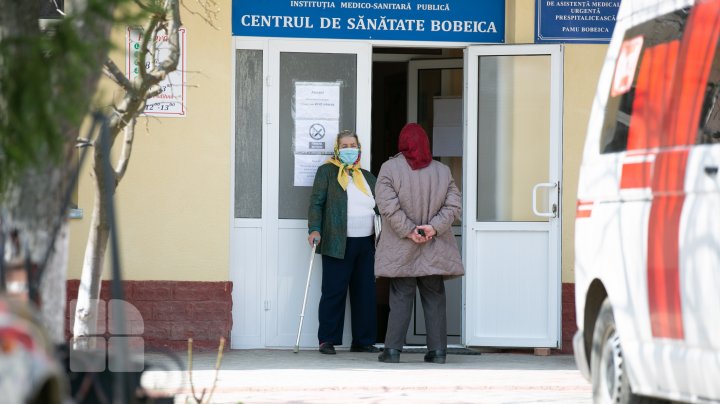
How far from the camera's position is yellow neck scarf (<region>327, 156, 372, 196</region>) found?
415 inches

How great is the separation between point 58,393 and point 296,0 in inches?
288

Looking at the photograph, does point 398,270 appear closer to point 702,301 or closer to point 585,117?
point 585,117

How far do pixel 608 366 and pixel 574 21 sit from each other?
481 cm

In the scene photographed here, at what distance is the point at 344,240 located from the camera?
1057cm

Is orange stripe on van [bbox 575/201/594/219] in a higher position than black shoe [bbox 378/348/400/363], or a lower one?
higher

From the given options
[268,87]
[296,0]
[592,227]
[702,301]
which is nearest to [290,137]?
[268,87]

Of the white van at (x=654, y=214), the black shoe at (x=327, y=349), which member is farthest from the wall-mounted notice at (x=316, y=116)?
the white van at (x=654, y=214)

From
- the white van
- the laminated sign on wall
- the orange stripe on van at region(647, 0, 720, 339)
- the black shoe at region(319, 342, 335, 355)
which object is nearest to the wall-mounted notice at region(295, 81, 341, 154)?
the laminated sign on wall

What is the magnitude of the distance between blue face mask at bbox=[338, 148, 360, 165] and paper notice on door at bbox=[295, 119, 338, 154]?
1.05 feet

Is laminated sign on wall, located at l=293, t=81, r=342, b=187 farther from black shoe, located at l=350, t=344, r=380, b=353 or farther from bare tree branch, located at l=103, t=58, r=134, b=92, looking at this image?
bare tree branch, located at l=103, t=58, r=134, b=92

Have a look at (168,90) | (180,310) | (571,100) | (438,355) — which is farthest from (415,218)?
(168,90)

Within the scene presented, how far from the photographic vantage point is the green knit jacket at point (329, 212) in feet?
34.4

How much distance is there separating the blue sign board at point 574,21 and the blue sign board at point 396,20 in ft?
1.28

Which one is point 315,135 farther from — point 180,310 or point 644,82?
point 644,82
